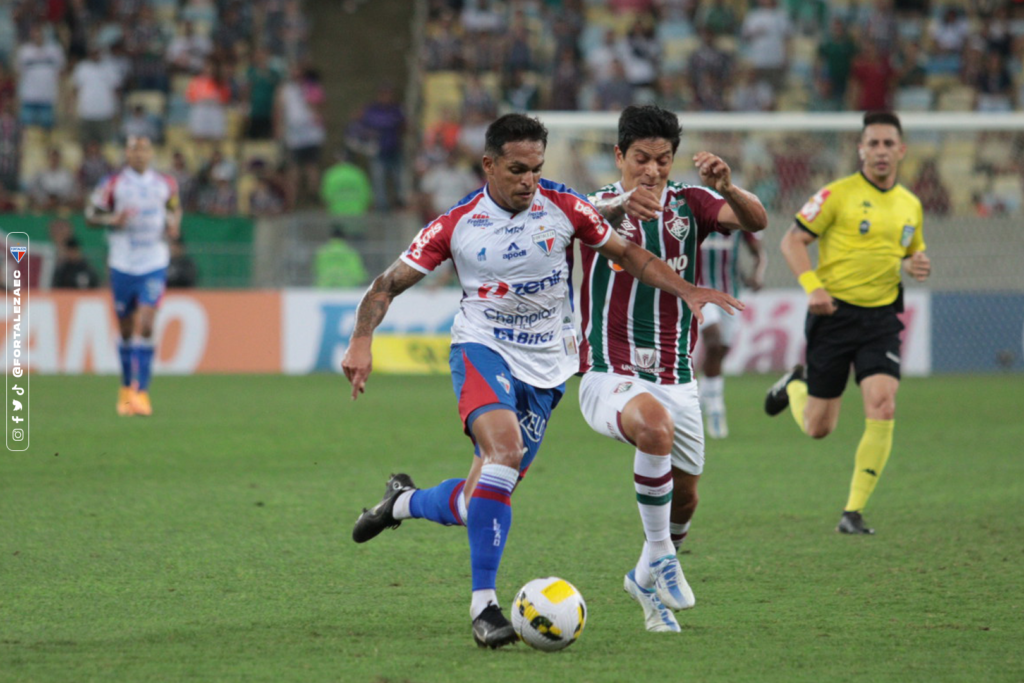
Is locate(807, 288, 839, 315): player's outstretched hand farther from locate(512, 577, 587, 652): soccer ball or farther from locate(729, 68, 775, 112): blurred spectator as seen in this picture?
locate(729, 68, 775, 112): blurred spectator

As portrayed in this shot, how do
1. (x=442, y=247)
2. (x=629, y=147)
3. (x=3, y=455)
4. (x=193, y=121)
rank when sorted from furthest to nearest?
(x=193, y=121) < (x=3, y=455) < (x=629, y=147) < (x=442, y=247)

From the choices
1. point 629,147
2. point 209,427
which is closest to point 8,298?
point 209,427

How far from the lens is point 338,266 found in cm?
1783

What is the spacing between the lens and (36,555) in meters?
6.32

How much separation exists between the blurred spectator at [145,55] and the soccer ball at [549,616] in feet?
59.0

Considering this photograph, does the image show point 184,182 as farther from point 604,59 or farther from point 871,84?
point 871,84

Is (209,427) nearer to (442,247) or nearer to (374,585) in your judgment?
(374,585)

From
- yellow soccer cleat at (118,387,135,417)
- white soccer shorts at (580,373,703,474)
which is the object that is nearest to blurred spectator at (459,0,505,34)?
yellow soccer cleat at (118,387,135,417)

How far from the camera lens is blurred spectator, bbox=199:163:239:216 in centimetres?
1955

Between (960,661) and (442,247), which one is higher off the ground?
(442,247)

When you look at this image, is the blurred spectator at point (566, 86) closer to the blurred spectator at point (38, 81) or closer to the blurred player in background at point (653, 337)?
the blurred spectator at point (38, 81)

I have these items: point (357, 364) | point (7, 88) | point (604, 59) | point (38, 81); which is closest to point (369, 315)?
point (357, 364)

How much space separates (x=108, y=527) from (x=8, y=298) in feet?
35.4

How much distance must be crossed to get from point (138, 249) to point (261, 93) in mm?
8421
